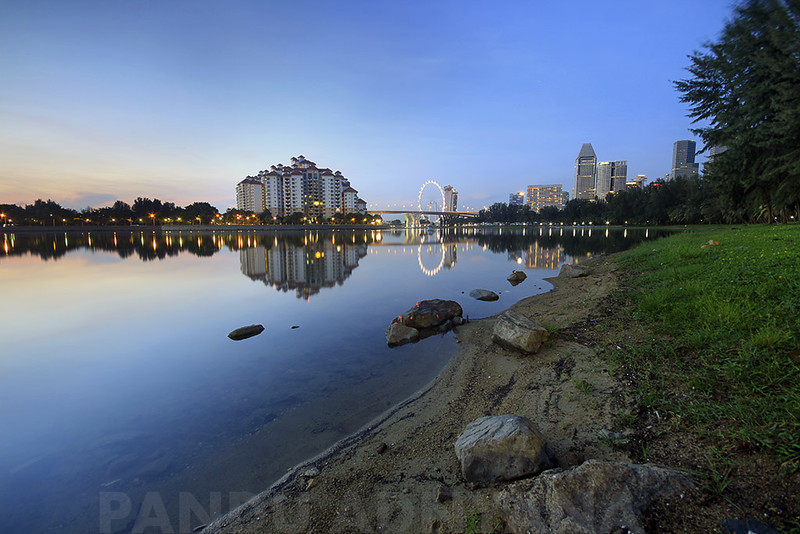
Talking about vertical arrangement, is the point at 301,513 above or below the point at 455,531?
below

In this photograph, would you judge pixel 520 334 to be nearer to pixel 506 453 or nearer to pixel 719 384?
pixel 719 384

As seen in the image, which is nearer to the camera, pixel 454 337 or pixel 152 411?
pixel 152 411

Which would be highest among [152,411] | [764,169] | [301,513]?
[764,169]

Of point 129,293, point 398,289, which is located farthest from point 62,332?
point 398,289

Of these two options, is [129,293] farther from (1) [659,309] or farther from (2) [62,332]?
(1) [659,309]

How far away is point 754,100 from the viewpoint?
72.4 ft

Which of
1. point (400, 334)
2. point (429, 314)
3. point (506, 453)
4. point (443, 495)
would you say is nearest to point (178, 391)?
point (400, 334)

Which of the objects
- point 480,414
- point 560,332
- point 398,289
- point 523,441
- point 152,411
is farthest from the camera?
point 398,289

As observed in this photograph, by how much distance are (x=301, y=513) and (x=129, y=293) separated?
25.7 meters

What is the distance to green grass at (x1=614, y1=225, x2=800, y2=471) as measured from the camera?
4.30m

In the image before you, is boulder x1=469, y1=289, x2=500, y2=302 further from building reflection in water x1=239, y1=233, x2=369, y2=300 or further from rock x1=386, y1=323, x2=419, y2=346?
building reflection in water x1=239, y1=233, x2=369, y2=300

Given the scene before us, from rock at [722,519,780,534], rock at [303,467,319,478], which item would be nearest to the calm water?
rock at [303,467,319,478]

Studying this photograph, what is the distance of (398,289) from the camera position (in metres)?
23.7

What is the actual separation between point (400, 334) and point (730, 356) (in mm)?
9146
